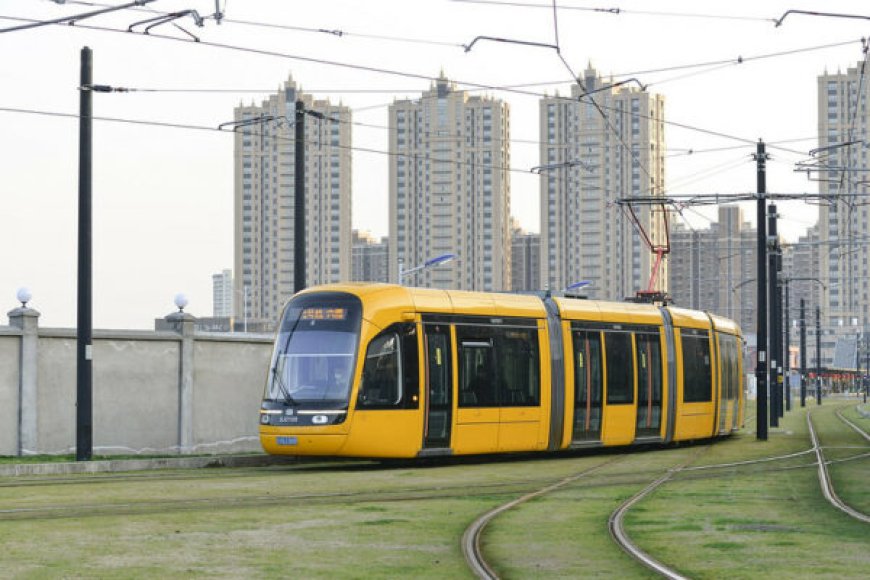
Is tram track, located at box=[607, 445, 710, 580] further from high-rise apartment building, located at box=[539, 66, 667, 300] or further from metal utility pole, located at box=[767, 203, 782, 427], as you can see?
high-rise apartment building, located at box=[539, 66, 667, 300]

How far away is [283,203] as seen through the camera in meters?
186

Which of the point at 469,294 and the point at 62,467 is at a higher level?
the point at 469,294

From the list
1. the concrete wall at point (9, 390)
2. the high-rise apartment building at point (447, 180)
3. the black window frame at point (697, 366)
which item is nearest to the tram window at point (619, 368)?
the black window frame at point (697, 366)

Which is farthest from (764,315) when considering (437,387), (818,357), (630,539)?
(818,357)

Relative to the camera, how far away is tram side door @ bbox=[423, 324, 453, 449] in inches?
907

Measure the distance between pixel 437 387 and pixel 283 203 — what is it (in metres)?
164

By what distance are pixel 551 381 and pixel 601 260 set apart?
16685 cm

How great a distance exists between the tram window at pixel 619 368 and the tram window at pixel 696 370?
118 inches

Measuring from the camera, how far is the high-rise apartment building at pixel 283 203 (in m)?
188

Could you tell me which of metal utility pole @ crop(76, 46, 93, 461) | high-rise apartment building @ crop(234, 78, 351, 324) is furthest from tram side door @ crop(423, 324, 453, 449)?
high-rise apartment building @ crop(234, 78, 351, 324)

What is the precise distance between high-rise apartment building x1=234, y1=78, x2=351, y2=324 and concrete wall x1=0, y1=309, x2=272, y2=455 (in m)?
156

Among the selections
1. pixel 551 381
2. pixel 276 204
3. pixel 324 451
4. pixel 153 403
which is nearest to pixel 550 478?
pixel 324 451

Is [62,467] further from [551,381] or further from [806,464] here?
[806,464]

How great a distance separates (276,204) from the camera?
616 ft
